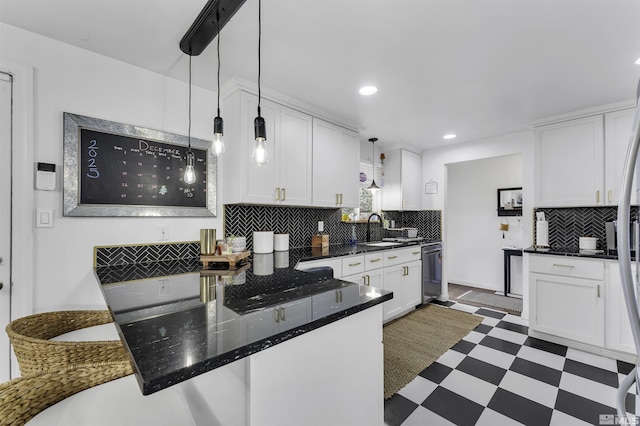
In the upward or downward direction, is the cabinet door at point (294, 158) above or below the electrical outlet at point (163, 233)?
above

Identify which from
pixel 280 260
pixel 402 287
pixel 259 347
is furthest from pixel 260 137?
pixel 402 287

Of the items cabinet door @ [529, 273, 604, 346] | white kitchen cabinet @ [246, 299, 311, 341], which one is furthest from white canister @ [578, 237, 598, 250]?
white kitchen cabinet @ [246, 299, 311, 341]

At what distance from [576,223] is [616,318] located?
3.56ft

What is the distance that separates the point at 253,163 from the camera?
232cm

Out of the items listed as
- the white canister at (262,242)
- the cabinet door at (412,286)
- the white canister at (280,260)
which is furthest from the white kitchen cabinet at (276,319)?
the cabinet door at (412,286)

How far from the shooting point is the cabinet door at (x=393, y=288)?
3066 mm

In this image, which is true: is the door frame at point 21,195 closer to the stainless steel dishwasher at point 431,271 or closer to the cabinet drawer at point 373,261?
the cabinet drawer at point 373,261

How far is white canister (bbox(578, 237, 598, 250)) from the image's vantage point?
284 cm

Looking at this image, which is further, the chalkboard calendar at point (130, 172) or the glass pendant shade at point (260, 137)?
the chalkboard calendar at point (130, 172)

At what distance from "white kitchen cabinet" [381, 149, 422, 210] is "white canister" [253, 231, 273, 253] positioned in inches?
87.4

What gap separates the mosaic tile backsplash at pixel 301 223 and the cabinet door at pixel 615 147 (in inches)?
71.0

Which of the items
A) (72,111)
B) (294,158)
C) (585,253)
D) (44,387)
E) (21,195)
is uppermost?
(72,111)

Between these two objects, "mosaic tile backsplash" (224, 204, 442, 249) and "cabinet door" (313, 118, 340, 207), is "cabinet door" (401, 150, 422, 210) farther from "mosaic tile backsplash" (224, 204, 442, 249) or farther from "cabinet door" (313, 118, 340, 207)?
"cabinet door" (313, 118, 340, 207)

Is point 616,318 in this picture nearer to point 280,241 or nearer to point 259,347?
point 280,241
